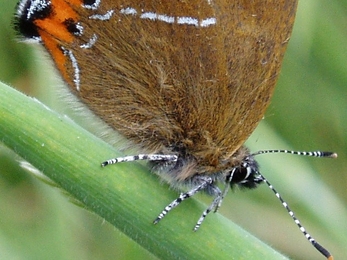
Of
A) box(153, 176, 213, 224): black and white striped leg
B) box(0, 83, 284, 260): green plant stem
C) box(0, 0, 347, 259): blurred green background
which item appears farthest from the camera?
box(0, 0, 347, 259): blurred green background

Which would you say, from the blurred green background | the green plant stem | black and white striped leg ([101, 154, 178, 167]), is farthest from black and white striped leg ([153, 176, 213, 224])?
Answer: the blurred green background

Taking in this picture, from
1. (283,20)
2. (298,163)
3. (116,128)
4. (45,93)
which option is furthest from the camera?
(298,163)

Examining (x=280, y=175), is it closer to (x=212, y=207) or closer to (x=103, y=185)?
(x=212, y=207)

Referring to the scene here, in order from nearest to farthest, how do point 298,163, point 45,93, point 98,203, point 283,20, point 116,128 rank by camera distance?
point 98,203 → point 283,20 → point 116,128 → point 45,93 → point 298,163

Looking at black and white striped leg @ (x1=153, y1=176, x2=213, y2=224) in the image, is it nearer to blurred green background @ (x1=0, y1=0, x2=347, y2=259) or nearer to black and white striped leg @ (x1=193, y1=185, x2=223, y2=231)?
black and white striped leg @ (x1=193, y1=185, x2=223, y2=231)

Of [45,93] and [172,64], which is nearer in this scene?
[172,64]

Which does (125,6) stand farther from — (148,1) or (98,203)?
(98,203)

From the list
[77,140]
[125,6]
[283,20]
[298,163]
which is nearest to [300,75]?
[298,163]
